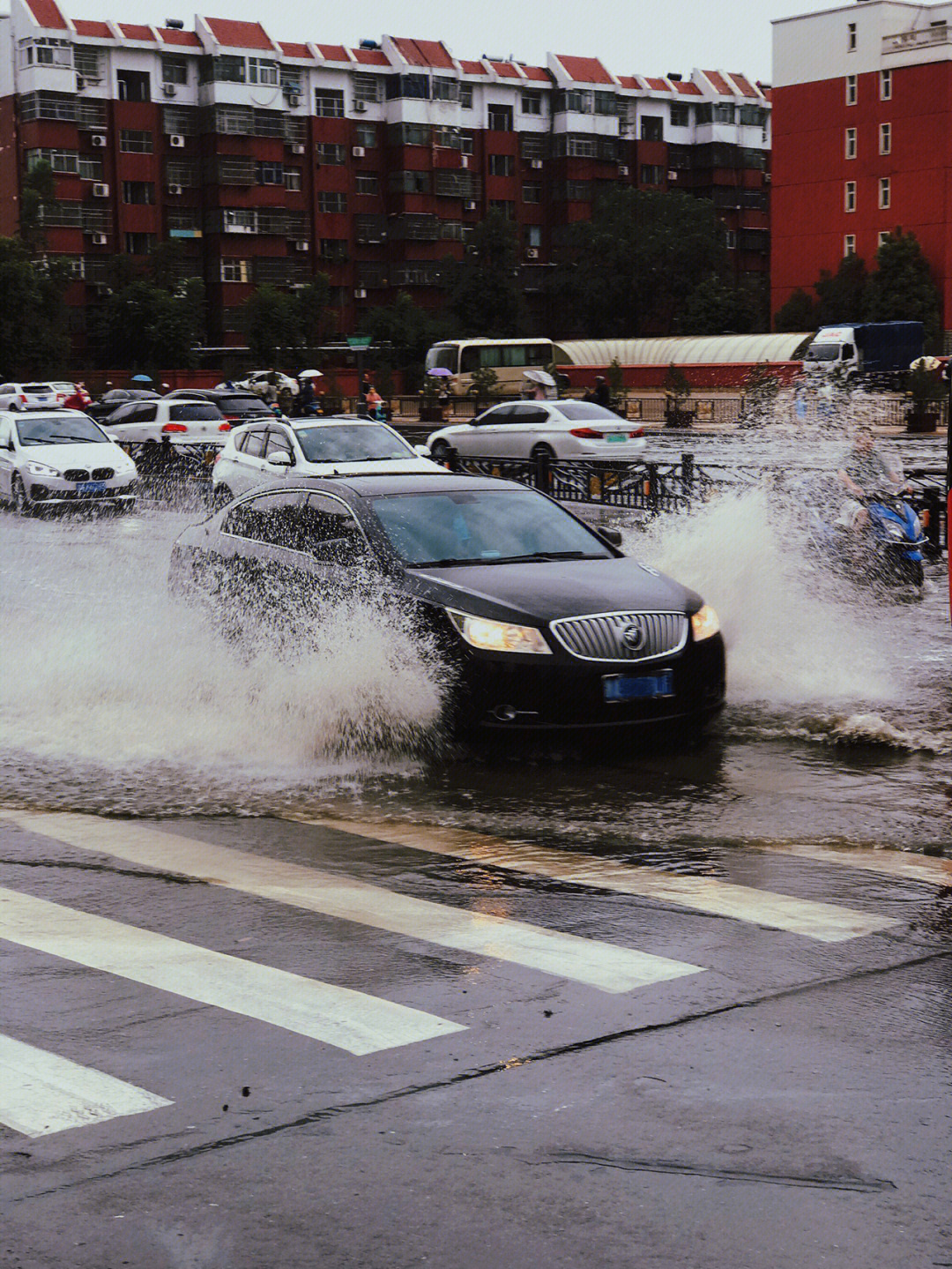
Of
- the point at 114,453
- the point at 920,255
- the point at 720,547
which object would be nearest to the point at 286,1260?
the point at 720,547

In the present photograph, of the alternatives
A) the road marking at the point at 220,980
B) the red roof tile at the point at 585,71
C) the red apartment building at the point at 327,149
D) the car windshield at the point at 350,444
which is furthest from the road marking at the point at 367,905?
the red roof tile at the point at 585,71

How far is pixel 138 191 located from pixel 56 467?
184 ft

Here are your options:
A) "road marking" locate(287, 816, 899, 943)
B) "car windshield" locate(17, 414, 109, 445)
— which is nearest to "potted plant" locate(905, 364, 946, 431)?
"car windshield" locate(17, 414, 109, 445)

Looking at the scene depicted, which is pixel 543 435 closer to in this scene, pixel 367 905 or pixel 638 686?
pixel 638 686

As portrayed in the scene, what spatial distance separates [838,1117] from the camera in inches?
169

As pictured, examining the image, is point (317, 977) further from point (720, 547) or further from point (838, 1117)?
point (720, 547)

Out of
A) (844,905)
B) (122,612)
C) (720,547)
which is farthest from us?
(122,612)

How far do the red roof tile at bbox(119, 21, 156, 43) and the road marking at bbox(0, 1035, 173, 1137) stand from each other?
3153 inches

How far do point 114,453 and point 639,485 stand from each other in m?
9.60

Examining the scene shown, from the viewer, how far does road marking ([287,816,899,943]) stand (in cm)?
611

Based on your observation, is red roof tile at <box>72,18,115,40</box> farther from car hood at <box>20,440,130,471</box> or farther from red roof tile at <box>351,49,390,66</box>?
car hood at <box>20,440,130,471</box>

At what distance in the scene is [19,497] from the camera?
27.4 meters

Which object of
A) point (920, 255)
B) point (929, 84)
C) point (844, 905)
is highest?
point (929, 84)

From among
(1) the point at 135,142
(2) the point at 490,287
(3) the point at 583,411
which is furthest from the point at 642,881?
(1) the point at 135,142
